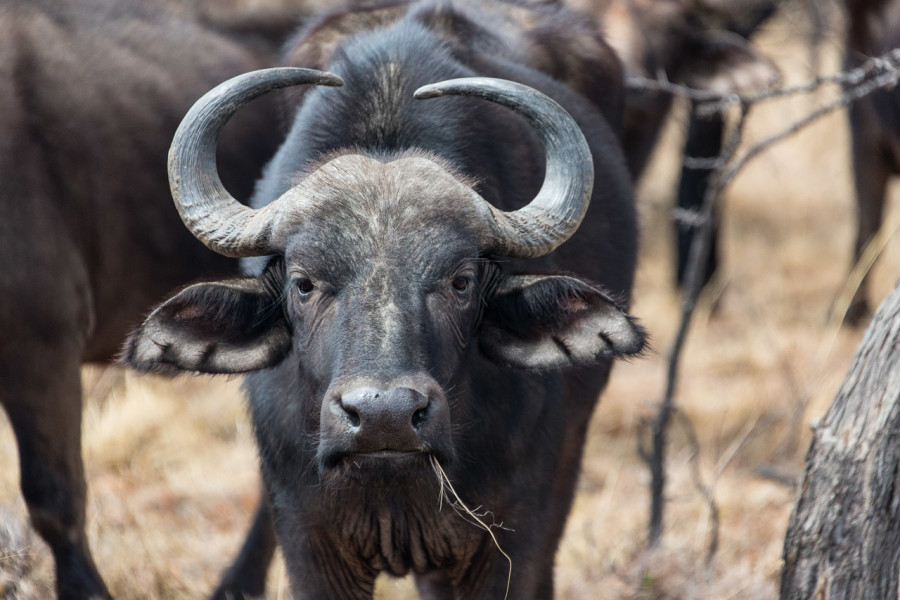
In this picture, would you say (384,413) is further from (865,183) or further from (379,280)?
(865,183)

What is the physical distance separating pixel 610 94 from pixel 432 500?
2.60 meters

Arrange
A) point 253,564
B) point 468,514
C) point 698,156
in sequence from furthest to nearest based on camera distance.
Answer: point 698,156 → point 253,564 → point 468,514

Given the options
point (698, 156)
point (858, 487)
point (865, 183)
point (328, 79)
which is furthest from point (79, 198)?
point (865, 183)

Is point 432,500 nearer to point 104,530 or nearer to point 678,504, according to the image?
point 104,530

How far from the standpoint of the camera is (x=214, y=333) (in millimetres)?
3395

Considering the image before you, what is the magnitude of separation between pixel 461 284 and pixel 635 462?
3798 millimetres

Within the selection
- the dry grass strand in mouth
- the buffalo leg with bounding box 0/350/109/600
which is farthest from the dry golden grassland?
the dry grass strand in mouth

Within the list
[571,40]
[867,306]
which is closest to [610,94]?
[571,40]

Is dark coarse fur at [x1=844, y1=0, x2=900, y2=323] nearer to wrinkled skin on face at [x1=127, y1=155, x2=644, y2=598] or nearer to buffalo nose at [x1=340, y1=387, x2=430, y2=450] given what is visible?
wrinkled skin on face at [x1=127, y1=155, x2=644, y2=598]

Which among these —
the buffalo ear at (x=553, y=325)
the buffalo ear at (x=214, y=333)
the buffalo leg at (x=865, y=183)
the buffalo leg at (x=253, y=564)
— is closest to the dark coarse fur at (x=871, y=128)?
the buffalo leg at (x=865, y=183)

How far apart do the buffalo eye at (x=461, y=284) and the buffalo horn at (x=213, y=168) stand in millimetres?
555

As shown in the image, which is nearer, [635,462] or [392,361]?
[392,361]

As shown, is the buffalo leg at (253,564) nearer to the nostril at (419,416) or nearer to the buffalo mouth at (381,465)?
the buffalo mouth at (381,465)

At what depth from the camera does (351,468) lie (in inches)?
119
